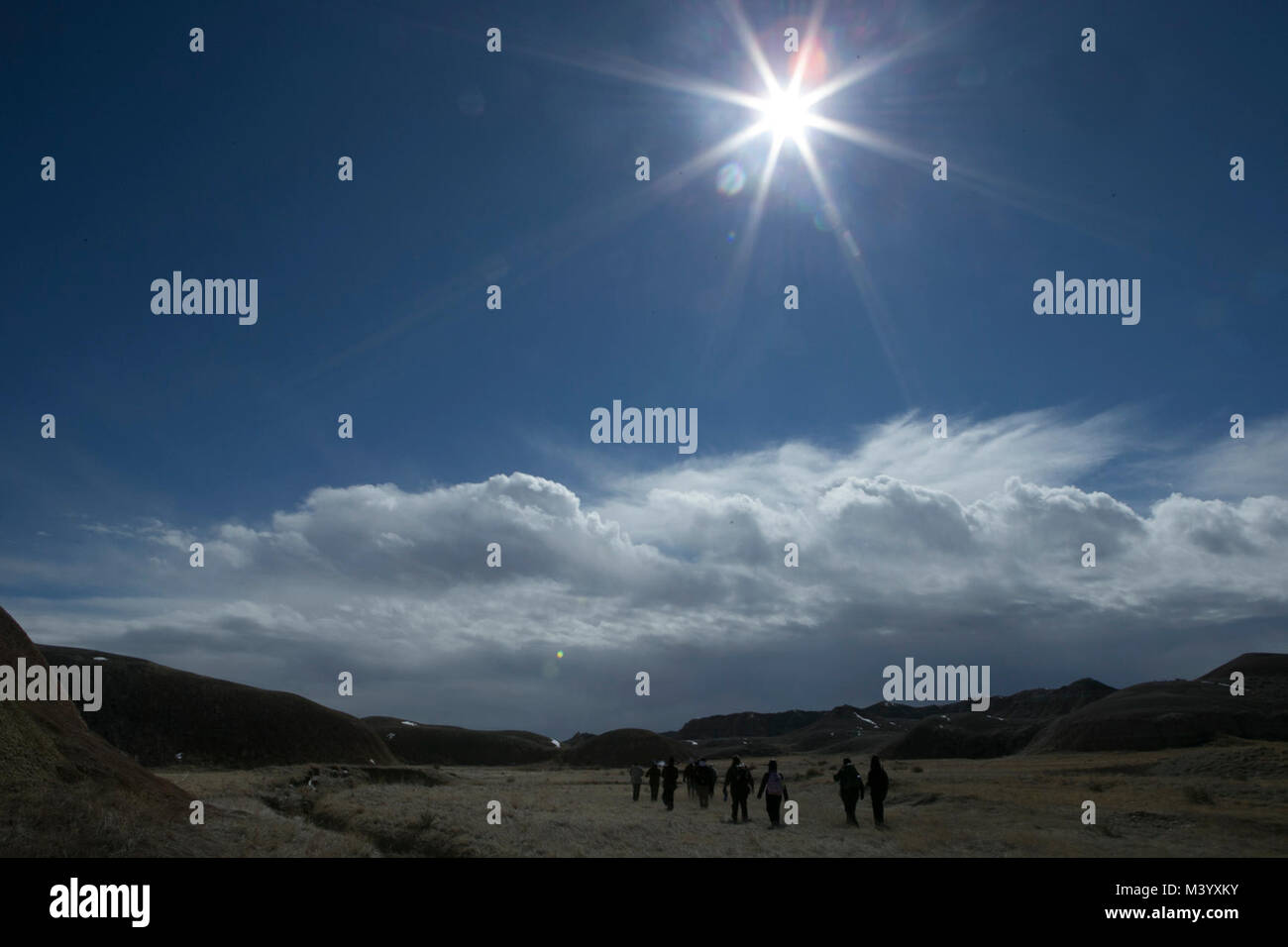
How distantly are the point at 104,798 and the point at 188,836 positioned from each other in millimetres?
3715

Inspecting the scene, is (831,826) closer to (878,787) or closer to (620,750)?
(878,787)

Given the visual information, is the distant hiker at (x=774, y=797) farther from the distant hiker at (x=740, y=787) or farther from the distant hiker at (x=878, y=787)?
the distant hiker at (x=878, y=787)

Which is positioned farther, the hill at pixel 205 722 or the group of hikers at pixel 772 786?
the hill at pixel 205 722

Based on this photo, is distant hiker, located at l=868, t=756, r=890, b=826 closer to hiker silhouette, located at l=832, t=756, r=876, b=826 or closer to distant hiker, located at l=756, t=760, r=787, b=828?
hiker silhouette, located at l=832, t=756, r=876, b=826

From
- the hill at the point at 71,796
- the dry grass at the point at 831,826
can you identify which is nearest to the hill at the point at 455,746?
the dry grass at the point at 831,826

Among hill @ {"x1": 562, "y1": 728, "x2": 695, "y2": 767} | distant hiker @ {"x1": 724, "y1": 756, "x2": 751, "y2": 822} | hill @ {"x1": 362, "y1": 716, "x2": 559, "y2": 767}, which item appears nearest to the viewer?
distant hiker @ {"x1": 724, "y1": 756, "x2": 751, "y2": 822}

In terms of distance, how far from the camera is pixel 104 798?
62.2 ft

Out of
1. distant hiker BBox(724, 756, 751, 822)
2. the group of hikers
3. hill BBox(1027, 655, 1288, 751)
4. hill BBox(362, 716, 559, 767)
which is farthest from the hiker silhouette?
hill BBox(362, 716, 559, 767)

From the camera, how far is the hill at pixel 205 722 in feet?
294

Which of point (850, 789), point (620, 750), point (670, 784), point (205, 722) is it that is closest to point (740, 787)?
point (850, 789)

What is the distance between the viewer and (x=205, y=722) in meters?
96.1

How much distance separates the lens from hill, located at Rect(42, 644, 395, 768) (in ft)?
294
